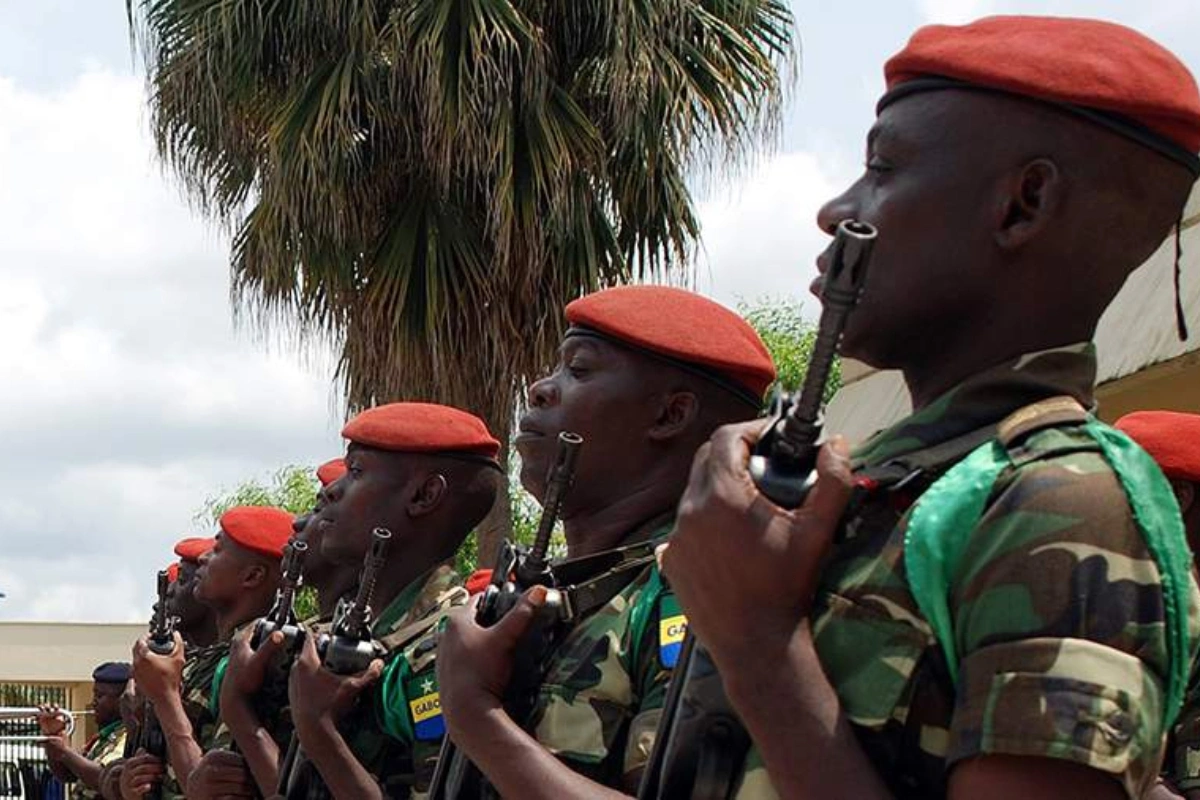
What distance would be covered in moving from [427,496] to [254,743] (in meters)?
0.82

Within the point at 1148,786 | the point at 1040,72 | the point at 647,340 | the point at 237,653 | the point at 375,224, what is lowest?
the point at 375,224

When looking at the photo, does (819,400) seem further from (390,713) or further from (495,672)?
(390,713)

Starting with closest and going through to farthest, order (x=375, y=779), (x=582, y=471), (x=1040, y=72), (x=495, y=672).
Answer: (x=1040, y=72) → (x=495, y=672) → (x=582, y=471) → (x=375, y=779)

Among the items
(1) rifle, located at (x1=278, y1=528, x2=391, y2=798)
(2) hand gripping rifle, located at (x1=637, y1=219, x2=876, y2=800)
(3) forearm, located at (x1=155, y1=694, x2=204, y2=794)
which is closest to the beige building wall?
(3) forearm, located at (x1=155, y1=694, x2=204, y2=794)

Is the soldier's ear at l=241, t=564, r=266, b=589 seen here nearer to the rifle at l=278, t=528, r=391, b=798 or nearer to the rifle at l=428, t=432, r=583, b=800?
the rifle at l=278, t=528, r=391, b=798

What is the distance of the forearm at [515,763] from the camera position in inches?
128

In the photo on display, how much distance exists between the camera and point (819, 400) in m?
2.05

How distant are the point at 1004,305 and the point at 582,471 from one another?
2.02m

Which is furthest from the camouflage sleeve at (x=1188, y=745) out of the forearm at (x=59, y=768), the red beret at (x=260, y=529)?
the forearm at (x=59, y=768)

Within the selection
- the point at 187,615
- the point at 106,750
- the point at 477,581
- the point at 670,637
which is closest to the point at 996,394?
the point at 670,637

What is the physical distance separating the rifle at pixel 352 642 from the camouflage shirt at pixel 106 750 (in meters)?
4.62

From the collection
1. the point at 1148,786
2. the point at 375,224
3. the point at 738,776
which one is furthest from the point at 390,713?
the point at 375,224

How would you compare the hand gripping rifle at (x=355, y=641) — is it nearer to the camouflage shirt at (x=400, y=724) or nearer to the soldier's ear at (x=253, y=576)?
the camouflage shirt at (x=400, y=724)

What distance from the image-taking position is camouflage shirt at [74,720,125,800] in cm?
1000
